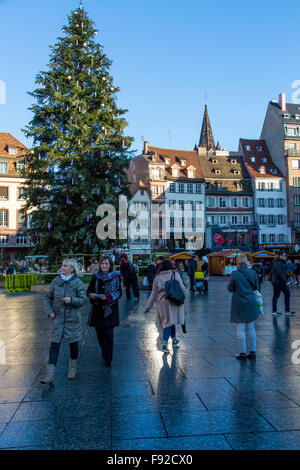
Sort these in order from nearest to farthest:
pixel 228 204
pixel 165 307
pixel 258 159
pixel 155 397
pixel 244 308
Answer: pixel 155 397 < pixel 244 308 < pixel 165 307 < pixel 228 204 < pixel 258 159

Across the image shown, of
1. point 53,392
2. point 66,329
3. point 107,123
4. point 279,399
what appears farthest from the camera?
point 107,123

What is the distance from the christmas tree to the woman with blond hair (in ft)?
57.1

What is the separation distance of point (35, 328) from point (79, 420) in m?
5.88

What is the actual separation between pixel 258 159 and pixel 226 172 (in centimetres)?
552

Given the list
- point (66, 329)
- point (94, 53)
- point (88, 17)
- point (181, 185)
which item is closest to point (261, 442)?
point (66, 329)

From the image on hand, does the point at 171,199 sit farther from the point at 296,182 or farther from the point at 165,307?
the point at 165,307

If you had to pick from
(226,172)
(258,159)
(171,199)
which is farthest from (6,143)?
(258,159)

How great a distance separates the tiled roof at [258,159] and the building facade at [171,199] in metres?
7.97

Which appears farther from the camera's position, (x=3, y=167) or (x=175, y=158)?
(x=175, y=158)

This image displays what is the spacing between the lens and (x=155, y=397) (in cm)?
450

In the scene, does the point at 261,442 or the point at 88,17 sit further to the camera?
the point at 88,17

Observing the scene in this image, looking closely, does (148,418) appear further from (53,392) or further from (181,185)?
(181,185)

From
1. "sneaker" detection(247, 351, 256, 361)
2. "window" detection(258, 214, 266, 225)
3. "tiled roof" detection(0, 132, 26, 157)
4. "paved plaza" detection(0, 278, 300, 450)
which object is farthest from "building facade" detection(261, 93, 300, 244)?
"sneaker" detection(247, 351, 256, 361)

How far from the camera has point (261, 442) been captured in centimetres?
334
